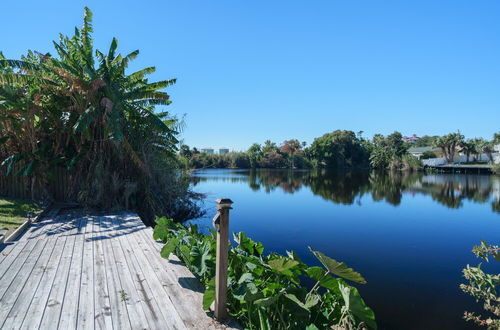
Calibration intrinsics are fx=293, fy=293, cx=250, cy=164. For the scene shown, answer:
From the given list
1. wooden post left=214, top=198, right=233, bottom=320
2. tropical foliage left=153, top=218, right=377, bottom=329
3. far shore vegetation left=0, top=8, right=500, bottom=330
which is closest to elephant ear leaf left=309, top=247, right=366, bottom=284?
tropical foliage left=153, top=218, right=377, bottom=329

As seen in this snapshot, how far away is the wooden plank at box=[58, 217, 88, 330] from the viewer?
8.68 ft

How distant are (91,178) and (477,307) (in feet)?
31.9

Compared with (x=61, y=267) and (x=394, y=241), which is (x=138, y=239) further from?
(x=394, y=241)

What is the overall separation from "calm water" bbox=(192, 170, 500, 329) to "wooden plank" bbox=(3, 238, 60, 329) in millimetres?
4702

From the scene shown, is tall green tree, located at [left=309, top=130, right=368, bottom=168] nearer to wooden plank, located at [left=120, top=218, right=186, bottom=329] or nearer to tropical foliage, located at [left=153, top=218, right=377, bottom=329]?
wooden plank, located at [left=120, top=218, right=186, bottom=329]

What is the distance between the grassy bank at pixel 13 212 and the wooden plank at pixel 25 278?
155 cm

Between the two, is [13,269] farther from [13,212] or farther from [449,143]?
[449,143]

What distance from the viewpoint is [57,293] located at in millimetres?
3184

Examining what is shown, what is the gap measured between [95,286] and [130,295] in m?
0.53

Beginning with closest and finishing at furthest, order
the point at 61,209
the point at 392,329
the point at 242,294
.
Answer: the point at 242,294
the point at 392,329
the point at 61,209

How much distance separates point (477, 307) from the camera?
516cm

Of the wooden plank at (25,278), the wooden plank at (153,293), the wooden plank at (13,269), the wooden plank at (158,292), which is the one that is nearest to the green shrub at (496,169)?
the wooden plank at (158,292)

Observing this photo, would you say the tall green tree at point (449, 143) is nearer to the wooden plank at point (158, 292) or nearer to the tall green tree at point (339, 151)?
→ the tall green tree at point (339, 151)

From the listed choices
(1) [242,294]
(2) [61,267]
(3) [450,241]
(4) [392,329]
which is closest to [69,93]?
(2) [61,267]
